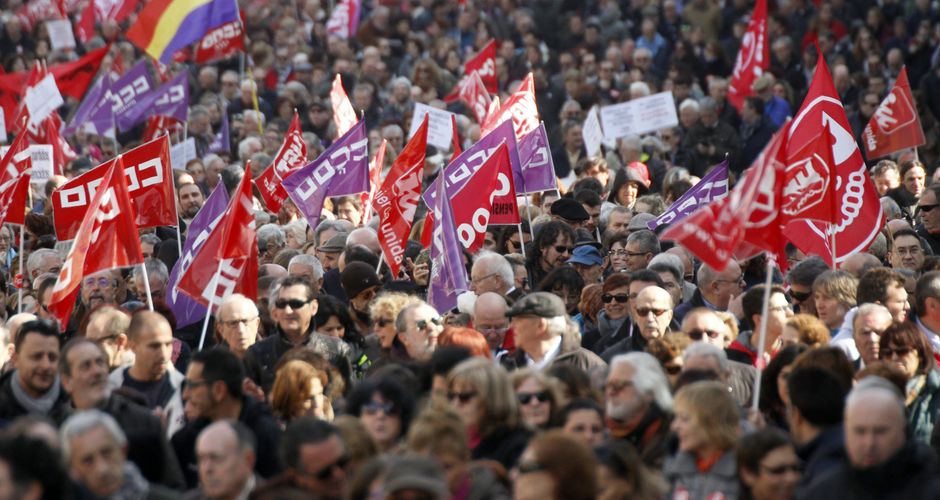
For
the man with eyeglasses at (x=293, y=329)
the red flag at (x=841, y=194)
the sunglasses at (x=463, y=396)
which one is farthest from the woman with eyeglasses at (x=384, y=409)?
the red flag at (x=841, y=194)

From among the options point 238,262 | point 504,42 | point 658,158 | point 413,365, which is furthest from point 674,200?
point 504,42

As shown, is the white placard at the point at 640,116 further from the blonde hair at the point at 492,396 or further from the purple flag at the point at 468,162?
the blonde hair at the point at 492,396

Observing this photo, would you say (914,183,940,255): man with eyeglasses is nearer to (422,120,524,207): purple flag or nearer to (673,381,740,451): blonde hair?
(422,120,524,207): purple flag

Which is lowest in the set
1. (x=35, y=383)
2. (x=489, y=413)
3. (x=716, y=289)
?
(x=716, y=289)

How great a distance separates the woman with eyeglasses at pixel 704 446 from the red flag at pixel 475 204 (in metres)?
6.23

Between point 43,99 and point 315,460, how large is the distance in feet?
39.9

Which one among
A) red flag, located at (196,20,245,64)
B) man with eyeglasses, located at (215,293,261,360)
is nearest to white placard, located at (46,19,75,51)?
red flag, located at (196,20,245,64)

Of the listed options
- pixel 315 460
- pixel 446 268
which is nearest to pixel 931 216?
pixel 446 268

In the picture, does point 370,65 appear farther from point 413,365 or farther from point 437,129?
point 413,365

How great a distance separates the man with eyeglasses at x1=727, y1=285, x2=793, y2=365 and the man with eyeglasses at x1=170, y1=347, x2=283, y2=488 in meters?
A: 2.96

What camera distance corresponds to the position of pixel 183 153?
66.5 feet

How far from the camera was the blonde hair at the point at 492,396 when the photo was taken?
315 inches

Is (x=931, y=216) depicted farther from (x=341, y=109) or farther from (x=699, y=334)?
(x=341, y=109)

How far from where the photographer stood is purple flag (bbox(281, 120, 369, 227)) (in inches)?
607
